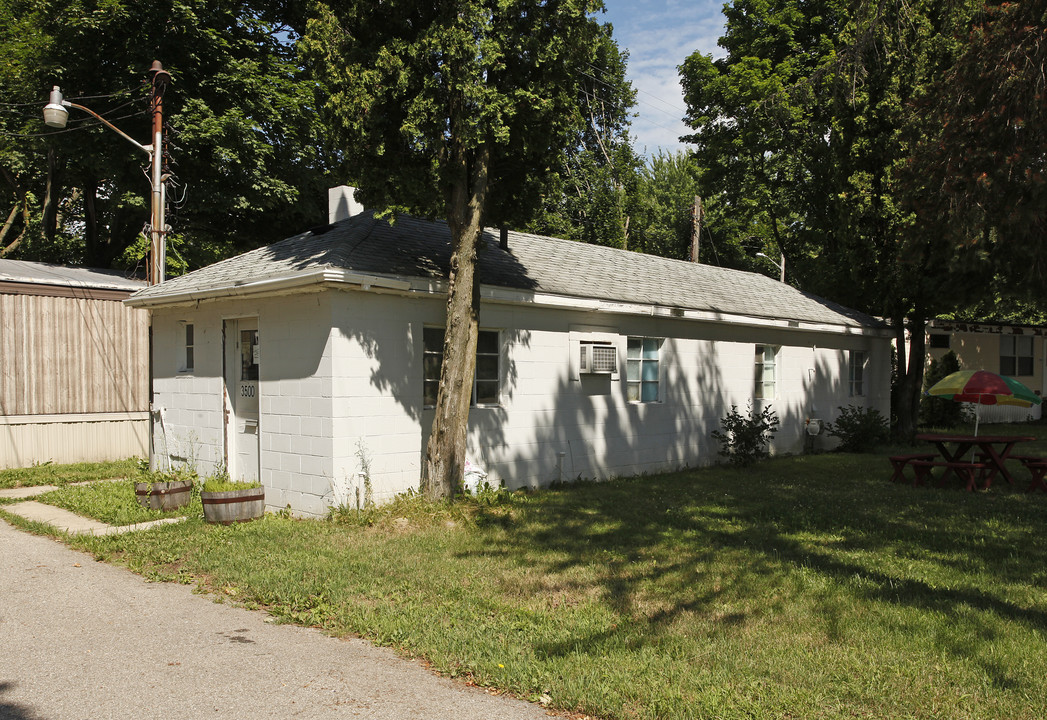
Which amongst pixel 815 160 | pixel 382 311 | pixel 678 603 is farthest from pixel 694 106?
pixel 678 603

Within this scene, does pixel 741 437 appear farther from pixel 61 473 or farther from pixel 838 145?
pixel 61 473

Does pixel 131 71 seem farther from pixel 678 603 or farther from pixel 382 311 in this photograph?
pixel 678 603

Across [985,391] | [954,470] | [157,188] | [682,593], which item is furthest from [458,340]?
[954,470]

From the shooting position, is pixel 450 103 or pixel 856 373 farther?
pixel 856 373

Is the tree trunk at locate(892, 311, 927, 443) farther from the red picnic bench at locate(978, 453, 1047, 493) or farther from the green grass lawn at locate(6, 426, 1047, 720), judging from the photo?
the green grass lawn at locate(6, 426, 1047, 720)

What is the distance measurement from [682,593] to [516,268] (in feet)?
23.0

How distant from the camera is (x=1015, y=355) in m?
25.9

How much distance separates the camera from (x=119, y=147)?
1822 cm

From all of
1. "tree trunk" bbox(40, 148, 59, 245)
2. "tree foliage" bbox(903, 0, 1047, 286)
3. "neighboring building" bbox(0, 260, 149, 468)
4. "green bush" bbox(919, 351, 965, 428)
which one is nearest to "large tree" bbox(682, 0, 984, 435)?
"tree foliage" bbox(903, 0, 1047, 286)

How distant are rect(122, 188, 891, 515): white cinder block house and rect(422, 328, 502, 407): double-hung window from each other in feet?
0.08

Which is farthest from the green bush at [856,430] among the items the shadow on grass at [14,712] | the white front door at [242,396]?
the shadow on grass at [14,712]

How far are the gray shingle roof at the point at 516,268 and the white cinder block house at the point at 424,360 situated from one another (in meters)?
0.06

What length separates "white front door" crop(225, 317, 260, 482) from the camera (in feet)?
34.0

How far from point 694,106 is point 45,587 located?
2415 centimetres
